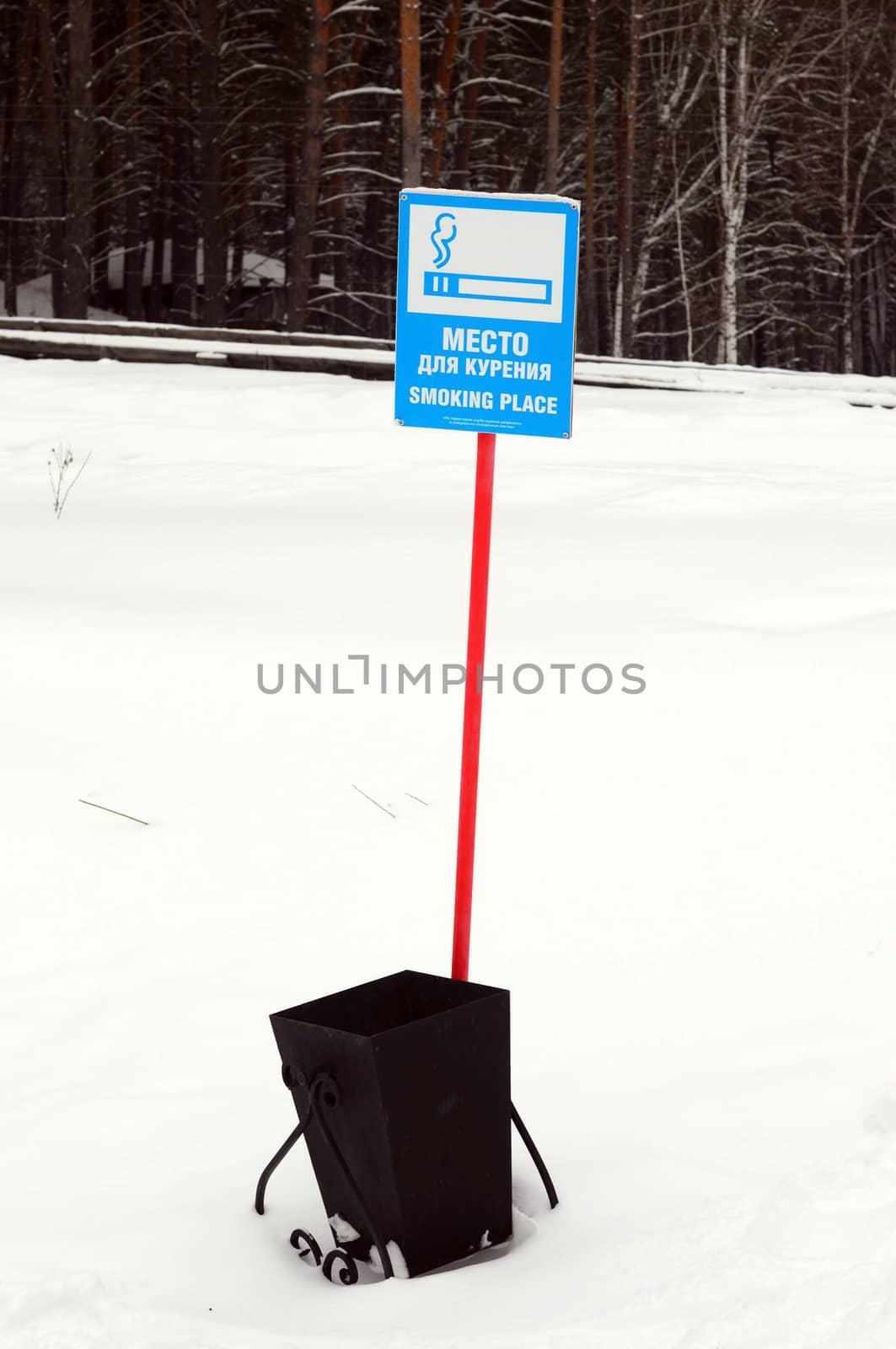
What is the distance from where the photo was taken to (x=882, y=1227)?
8.50ft

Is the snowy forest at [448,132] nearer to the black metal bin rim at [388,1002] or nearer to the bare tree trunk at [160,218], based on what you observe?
the bare tree trunk at [160,218]

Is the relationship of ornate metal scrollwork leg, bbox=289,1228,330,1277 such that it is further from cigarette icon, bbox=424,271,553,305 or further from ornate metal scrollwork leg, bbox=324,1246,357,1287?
cigarette icon, bbox=424,271,553,305

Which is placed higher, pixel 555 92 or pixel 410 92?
pixel 555 92

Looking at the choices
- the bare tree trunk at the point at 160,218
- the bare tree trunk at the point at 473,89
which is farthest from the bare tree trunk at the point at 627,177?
the bare tree trunk at the point at 160,218

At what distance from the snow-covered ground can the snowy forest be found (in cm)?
1057

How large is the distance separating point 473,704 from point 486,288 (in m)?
0.94

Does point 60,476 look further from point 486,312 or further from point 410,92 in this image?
point 410,92

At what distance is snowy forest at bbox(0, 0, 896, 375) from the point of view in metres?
20.8

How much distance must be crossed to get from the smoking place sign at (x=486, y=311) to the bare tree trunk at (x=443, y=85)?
18623 mm

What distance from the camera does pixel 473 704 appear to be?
3.13m

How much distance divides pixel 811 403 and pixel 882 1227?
1087 centimetres

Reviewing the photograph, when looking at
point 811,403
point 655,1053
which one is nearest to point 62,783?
point 655,1053

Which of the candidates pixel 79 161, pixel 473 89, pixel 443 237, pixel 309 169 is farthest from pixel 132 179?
pixel 443 237

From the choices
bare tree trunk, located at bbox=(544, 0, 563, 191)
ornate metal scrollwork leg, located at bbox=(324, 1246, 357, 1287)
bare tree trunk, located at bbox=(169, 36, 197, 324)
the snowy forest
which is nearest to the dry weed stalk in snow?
ornate metal scrollwork leg, located at bbox=(324, 1246, 357, 1287)
